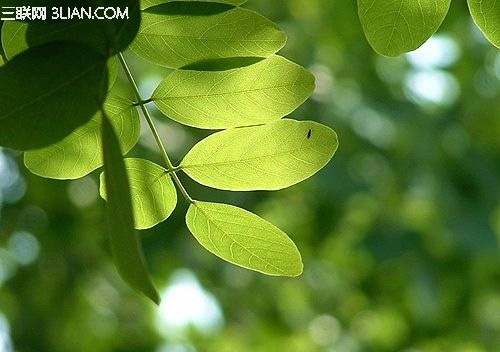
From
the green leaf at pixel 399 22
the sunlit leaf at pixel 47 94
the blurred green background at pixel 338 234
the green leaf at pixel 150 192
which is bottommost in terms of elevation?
the blurred green background at pixel 338 234

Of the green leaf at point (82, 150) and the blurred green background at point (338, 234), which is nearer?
the green leaf at point (82, 150)

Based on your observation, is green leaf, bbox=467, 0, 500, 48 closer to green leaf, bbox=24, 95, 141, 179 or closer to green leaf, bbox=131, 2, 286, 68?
green leaf, bbox=131, 2, 286, 68

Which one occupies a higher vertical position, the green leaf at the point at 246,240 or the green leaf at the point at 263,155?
the green leaf at the point at 263,155

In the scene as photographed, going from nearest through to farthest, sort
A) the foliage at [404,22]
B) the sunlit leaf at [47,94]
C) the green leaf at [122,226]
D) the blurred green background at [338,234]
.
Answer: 1. the green leaf at [122,226]
2. the sunlit leaf at [47,94]
3. the foliage at [404,22]
4. the blurred green background at [338,234]

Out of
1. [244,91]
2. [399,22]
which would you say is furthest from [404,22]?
[244,91]

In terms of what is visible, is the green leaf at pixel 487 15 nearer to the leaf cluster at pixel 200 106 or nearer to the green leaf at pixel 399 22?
the green leaf at pixel 399 22

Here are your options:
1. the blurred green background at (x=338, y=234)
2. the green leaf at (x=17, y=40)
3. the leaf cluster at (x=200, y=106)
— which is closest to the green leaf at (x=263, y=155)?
the leaf cluster at (x=200, y=106)
